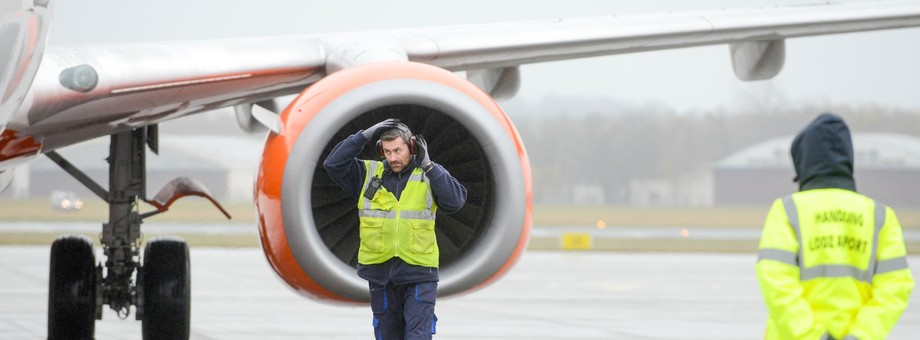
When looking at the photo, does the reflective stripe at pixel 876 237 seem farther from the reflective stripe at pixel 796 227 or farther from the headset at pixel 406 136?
the headset at pixel 406 136

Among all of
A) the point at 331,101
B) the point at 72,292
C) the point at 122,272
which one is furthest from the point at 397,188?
the point at 72,292

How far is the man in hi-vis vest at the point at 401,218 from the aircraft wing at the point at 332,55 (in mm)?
1026

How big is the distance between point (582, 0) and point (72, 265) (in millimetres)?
70980

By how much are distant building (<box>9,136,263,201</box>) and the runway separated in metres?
9.17

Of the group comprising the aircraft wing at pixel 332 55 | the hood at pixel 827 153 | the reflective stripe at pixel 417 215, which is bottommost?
the hood at pixel 827 153

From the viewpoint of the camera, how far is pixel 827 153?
3809 millimetres

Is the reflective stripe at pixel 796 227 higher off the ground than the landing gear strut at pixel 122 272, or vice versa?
the landing gear strut at pixel 122 272

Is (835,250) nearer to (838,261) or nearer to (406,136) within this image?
(838,261)

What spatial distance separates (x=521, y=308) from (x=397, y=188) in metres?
7.16

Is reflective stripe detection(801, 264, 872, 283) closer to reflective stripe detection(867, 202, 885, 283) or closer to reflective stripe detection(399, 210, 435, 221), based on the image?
reflective stripe detection(867, 202, 885, 283)

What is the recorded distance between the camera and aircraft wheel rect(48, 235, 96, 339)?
8031 mm

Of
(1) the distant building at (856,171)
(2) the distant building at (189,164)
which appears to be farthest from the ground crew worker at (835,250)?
(1) the distant building at (856,171)

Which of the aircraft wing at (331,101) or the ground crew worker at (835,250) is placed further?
the aircraft wing at (331,101)

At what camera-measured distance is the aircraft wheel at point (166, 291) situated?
7.76 meters
